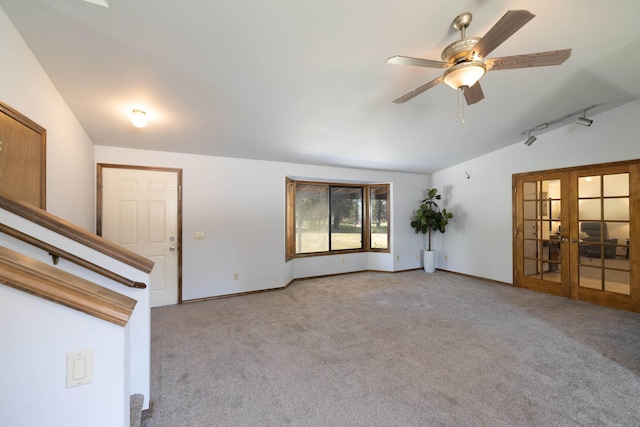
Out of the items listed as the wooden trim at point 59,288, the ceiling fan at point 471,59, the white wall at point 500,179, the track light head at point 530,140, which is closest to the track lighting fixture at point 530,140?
the track light head at point 530,140

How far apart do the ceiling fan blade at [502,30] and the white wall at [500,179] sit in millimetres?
3561

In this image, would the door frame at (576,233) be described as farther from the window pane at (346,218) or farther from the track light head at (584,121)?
the window pane at (346,218)

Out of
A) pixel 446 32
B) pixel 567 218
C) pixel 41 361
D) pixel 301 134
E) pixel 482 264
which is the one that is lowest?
pixel 482 264

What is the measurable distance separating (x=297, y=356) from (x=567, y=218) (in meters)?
4.61

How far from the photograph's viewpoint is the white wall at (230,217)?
410 cm

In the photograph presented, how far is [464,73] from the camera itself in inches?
73.5

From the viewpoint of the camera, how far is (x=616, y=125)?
377cm

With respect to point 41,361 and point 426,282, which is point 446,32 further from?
point 426,282

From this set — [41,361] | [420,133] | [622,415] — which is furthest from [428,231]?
[41,361]

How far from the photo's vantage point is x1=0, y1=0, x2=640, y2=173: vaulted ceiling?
5.96ft

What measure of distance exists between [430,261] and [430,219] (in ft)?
3.11

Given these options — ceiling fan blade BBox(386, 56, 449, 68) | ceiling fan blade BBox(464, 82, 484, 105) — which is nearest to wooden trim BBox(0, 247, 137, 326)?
ceiling fan blade BBox(386, 56, 449, 68)

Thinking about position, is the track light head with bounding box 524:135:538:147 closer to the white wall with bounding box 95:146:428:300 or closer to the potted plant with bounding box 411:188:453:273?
the potted plant with bounding box 411:188:453:273

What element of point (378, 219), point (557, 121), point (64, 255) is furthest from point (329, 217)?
point (64, 255)
